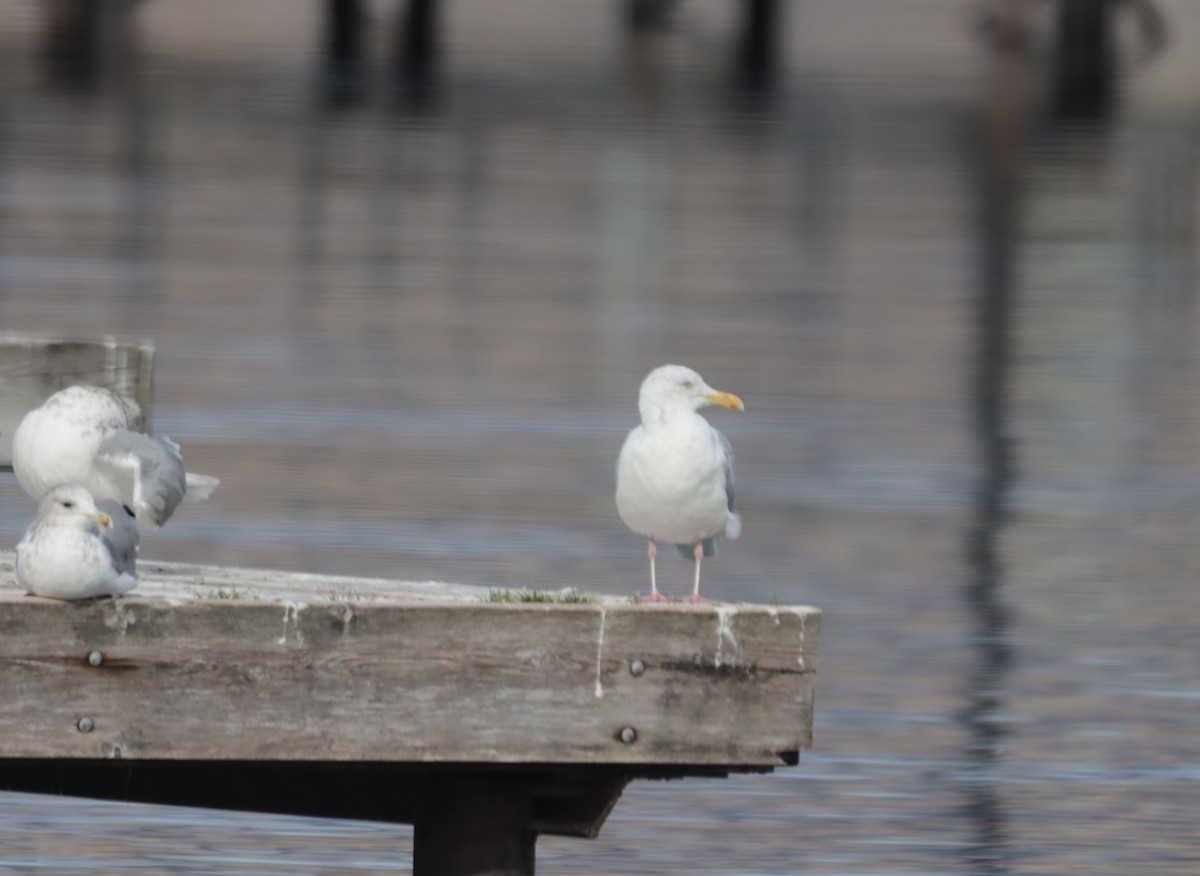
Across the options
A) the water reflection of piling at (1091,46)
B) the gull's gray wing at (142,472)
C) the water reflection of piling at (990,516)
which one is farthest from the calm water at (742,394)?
the water reflection of piling at (1091,46)

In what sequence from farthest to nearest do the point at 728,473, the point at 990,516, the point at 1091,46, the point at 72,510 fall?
1. the point at 1091,46
2. the point at 990,516
3. the point at 728,473
4. the point at 72,510

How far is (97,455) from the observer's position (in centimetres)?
466

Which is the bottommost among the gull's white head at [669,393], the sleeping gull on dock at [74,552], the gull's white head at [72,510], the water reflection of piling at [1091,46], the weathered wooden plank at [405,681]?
the weathered wooden plank at [405,681]

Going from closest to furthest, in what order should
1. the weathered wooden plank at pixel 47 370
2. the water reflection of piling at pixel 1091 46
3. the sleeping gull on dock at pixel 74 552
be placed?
the sleeping gull on dock at pixel 74 552 < the weathered wooden plank at pixel 47 370 < the water reflection of piling at pixel 1091 46

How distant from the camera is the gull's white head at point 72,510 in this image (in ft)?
13.2

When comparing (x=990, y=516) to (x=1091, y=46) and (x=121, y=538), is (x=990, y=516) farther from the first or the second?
(x=1091, y=46)

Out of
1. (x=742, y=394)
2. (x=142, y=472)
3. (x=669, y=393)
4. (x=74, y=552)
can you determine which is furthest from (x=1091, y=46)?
(x=74, y=552)

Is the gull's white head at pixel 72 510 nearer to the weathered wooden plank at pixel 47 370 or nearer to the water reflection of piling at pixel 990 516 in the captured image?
the weathered wooden plank at pixel 47 370

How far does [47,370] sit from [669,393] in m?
1.21

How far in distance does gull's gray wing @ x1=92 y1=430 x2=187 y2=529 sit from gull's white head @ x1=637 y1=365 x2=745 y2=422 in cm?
85

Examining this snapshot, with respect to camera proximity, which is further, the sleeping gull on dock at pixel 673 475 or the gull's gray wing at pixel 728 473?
the gull's gray wing at pixel 728 473

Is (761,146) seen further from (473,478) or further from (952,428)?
(473,478)

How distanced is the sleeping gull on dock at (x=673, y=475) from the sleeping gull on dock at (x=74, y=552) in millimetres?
976

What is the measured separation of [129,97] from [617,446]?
18.0 meters
